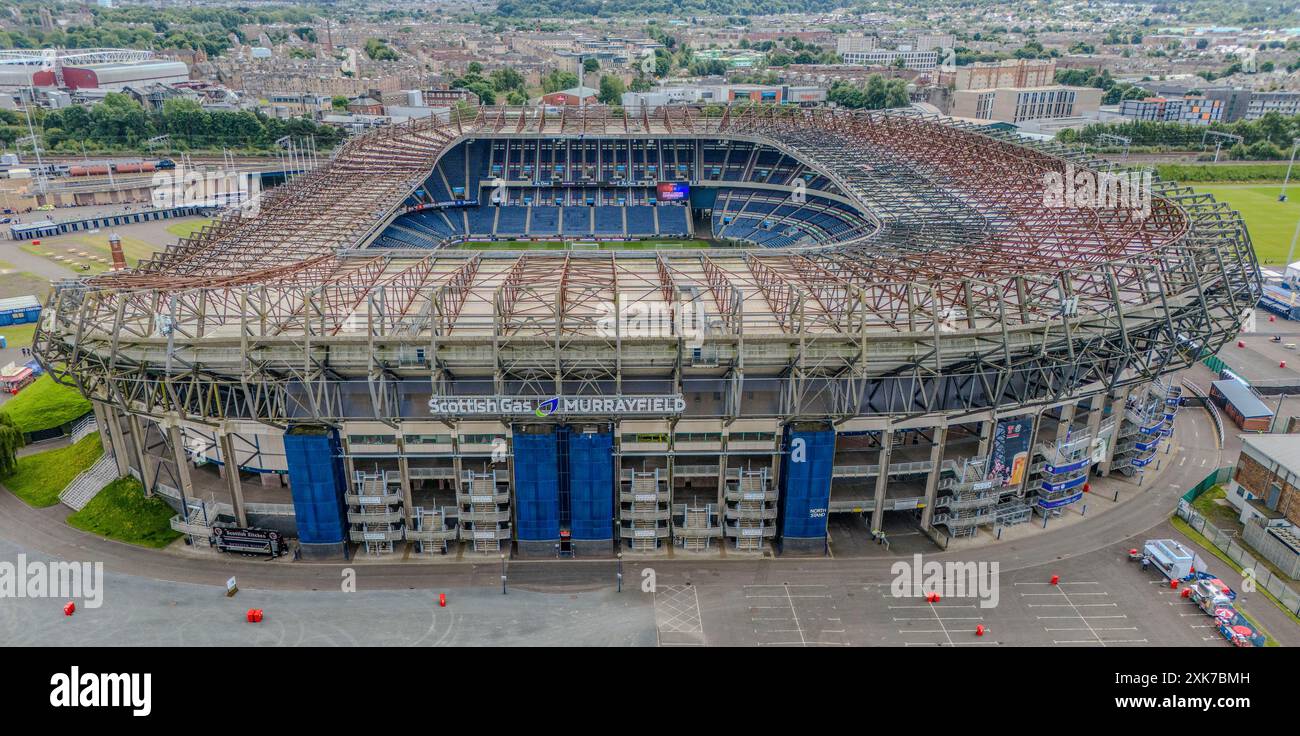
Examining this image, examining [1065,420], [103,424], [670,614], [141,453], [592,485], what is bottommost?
[670,614]

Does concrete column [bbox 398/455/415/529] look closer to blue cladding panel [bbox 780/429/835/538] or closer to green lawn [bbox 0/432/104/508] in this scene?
blue cladding panel [bbox 780/429/835/538]

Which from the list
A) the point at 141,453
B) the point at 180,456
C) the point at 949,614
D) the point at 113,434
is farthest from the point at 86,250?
the point at 949,614

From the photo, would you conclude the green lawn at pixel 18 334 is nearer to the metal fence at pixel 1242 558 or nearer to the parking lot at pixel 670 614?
the parking lot at pixel 670 614

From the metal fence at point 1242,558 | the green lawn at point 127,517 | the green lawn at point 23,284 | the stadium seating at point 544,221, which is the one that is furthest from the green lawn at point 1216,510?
the green lawn at point 23,284

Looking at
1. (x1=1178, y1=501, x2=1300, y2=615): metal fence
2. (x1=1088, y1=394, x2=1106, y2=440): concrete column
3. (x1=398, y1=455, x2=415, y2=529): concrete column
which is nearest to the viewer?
(x1=1178, y1=501, x2=1300, y2=615): metal fence

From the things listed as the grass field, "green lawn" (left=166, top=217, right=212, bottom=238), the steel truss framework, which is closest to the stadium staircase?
the steel truss framework

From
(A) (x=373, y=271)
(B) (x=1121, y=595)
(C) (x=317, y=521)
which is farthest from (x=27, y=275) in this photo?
(B) (x=1121, y=595)

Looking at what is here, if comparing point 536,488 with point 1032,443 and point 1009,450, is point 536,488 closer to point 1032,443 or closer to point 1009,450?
point 1009,450

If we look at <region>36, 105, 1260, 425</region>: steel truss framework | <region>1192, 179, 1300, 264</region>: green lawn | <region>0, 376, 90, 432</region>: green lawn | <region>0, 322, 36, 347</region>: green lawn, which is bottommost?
<region>0, 322, 36, 347</region>: green lawn
